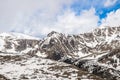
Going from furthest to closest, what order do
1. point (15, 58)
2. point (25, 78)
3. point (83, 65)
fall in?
point (83, 65) < point (15, 58) < point (25, 78)

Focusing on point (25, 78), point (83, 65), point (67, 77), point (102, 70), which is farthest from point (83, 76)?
point (83, 65)

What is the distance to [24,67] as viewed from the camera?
147 metres

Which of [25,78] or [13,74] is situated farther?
[13,74]

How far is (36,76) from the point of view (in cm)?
12244

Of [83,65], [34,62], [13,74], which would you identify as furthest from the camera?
[83,65]

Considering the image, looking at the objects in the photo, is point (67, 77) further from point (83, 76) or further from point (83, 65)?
point (83, 65)

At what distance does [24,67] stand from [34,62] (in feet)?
57.9

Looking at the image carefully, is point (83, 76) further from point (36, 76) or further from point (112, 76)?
point (112, 76)

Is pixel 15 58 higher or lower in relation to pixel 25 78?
higher

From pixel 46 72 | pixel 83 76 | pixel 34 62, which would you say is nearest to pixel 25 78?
pixel 46 72

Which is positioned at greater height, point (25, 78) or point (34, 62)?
point (34, 62)

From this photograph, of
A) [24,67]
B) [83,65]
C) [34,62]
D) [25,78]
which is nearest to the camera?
[25,78]

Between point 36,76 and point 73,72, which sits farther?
point 73,72

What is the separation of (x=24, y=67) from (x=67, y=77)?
33.7m
